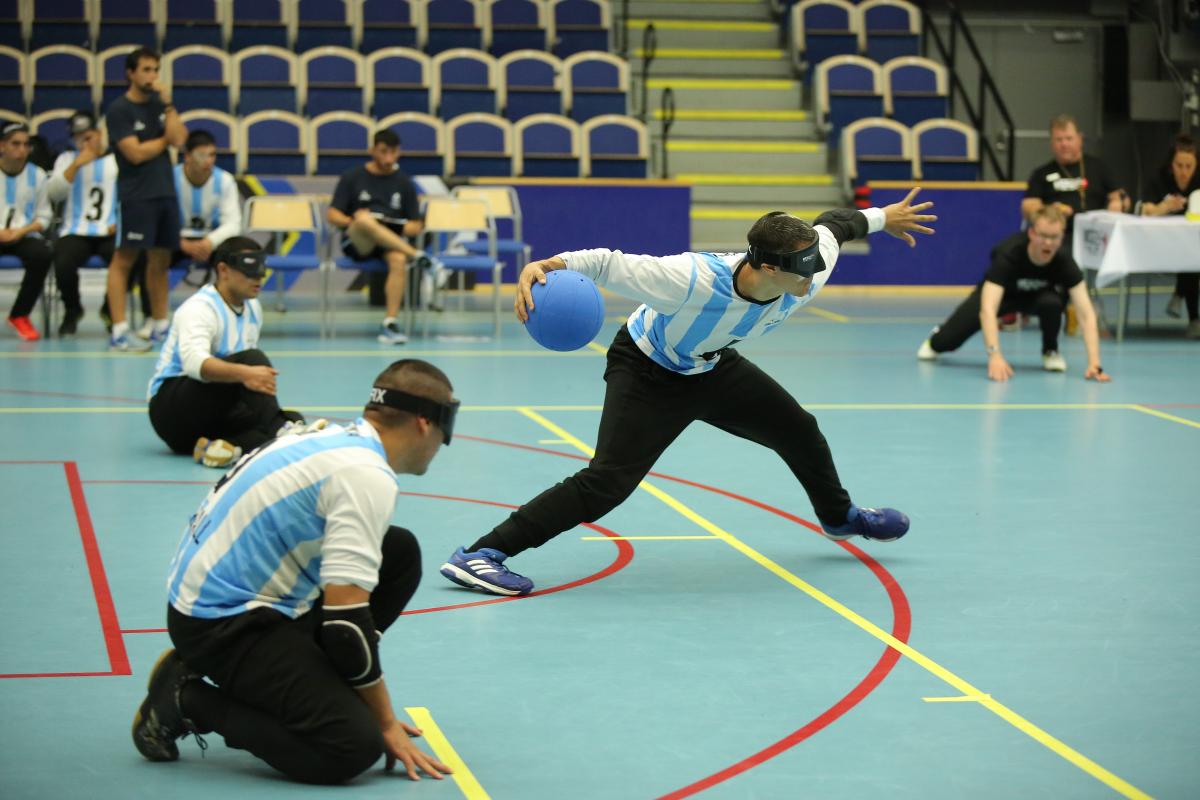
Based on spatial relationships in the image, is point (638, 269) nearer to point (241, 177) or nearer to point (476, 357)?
point (476, 357)

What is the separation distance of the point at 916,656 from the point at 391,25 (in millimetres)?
15680

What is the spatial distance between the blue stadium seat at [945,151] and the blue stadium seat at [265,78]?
7158mm

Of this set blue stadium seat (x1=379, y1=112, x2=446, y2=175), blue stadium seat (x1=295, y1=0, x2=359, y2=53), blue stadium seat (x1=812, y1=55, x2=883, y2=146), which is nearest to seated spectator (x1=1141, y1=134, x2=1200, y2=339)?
blue stadium seat (x1=812, y1=55, x2=883, y2=146)

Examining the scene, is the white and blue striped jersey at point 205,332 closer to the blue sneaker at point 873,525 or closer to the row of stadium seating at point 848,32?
the blue sneaker at point 873,525

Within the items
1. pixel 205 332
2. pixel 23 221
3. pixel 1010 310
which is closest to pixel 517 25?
pixel 23 221

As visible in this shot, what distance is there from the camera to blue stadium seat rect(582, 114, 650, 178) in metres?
17.6

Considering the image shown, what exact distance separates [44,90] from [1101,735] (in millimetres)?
15373

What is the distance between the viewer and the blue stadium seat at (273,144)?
16219 millimetres

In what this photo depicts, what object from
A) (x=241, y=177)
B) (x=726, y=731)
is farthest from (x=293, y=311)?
(x=726, y=731)

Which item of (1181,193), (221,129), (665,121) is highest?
(665,121)

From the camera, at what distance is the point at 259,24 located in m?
18.7

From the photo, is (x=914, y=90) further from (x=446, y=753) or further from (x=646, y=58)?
(x=446, y=753)

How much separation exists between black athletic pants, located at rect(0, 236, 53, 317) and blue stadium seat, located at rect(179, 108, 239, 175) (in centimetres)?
398

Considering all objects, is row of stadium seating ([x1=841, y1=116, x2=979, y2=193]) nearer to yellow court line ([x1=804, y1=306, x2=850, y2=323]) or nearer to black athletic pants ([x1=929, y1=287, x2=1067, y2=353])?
yellow court line ([x1=804, y1=306, x2=850, y2=323])
